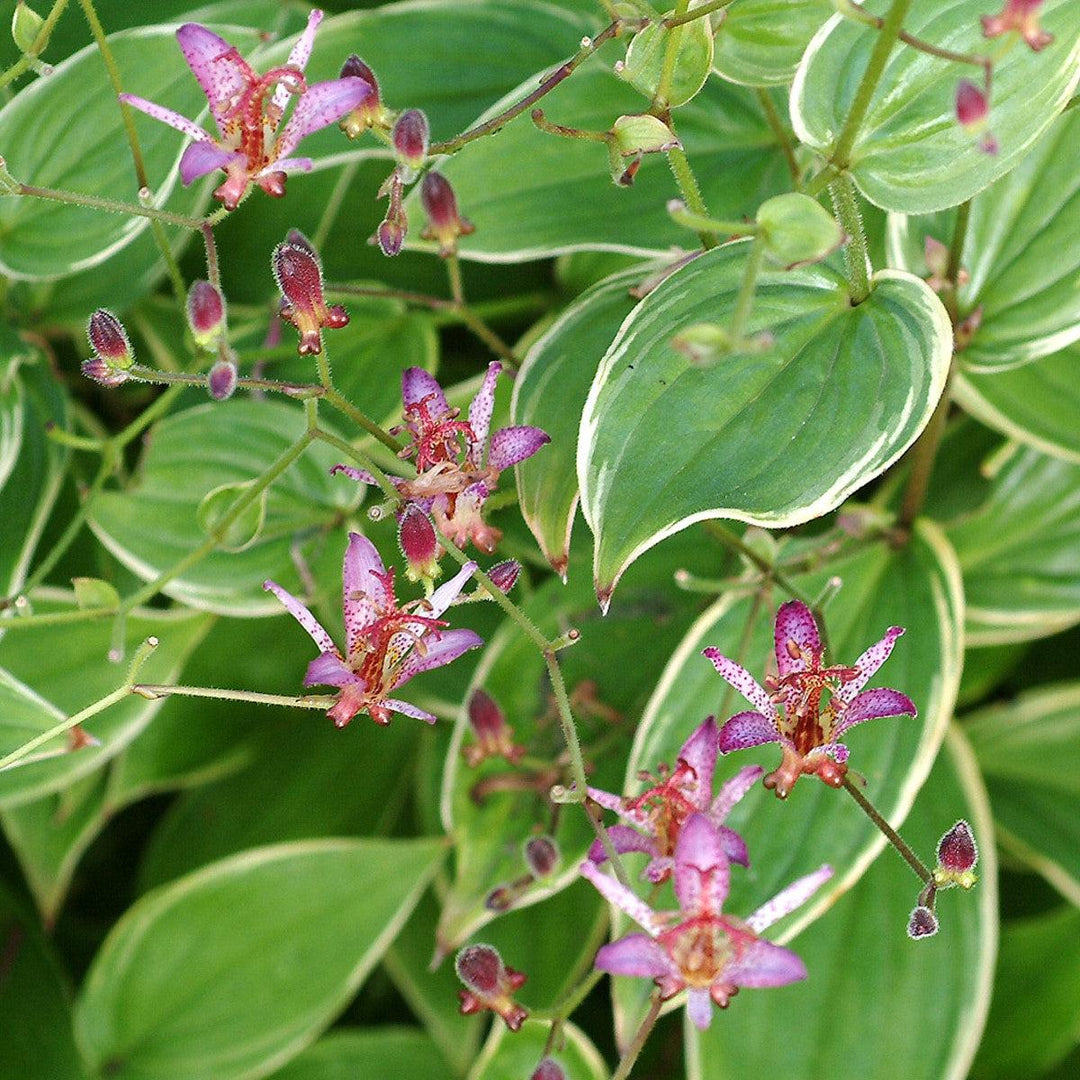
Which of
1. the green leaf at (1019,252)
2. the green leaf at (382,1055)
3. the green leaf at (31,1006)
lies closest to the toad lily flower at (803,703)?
the green leaf at (1019,252)

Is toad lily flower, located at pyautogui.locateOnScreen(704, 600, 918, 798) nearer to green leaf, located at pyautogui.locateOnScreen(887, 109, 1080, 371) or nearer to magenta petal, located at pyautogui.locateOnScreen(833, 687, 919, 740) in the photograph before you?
magenta petal, located at pyautogui.locateOnScreen(833, 687, 919, 740)

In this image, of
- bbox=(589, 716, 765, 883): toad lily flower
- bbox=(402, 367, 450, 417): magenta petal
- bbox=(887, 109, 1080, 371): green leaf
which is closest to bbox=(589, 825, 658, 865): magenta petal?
bbox=(589, 716, 765, 883): toad lily flower

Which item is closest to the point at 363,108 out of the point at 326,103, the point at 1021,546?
the point at 326,103

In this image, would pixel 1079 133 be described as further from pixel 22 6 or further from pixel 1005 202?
pixel 22 6

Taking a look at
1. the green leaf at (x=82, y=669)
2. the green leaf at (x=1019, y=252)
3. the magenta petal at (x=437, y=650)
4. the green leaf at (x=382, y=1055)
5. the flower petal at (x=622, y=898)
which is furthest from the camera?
the green leaf at (x=382, y=1055)

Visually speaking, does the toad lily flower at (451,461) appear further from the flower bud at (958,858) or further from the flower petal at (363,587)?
the flower bud at (958,858)

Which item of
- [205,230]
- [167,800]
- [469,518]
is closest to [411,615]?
[469,518]

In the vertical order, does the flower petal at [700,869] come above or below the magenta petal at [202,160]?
below
